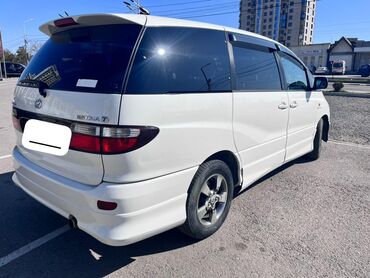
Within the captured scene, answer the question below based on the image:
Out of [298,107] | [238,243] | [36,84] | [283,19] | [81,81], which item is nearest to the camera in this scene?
[81,81]

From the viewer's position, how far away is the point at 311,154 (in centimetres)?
530

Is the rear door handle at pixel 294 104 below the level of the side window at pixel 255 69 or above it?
below

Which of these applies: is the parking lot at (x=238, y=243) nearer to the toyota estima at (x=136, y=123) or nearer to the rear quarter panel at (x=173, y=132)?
the toyota estima at (x=136, y=123)

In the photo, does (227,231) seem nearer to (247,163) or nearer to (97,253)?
(247,163)

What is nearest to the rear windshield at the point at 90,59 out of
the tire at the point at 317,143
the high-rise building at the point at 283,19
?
the tire at the point at 317,143

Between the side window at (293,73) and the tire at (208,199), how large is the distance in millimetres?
1805

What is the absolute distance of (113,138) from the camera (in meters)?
2.02

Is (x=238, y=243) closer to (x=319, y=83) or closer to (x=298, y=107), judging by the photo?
(x=298, y=107)

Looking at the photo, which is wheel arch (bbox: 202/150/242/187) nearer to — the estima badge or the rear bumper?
the rear bumper

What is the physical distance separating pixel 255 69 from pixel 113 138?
2.01 m

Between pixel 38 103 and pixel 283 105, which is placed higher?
pixel 38 103

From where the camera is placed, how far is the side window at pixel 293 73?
402cm

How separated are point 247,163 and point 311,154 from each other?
2566 millimetres

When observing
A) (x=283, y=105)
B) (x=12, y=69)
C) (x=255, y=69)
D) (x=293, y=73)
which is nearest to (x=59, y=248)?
(x=255, y=69)
